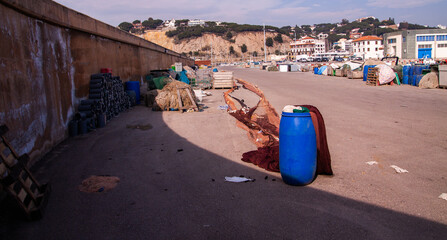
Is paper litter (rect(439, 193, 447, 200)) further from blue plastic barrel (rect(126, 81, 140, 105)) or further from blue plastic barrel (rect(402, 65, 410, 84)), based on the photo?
blue plastic barrel (rect(402, 65, 410, 84))

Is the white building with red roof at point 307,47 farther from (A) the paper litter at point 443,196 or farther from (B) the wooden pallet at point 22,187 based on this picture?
(B) the wooden pallet at point 22,187

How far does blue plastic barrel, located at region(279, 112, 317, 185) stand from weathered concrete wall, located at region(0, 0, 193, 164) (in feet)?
14.8

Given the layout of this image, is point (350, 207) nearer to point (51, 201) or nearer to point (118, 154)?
point (51, 201)

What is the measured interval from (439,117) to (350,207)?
8.41 meters

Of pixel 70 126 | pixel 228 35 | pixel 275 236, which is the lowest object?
pixel 275 236

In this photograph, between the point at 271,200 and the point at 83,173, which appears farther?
the point at 83,173

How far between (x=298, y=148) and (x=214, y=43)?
Answer: 15421 centimetres

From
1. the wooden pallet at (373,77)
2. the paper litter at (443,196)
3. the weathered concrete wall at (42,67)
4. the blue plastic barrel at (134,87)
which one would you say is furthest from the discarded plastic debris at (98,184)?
the wooden pallet at (373,77)

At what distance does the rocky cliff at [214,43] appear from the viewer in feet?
496

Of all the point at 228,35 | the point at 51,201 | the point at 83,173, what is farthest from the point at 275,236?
the point at 228,35

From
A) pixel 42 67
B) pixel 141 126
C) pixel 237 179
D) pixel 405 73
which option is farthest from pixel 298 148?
pixel 405 73

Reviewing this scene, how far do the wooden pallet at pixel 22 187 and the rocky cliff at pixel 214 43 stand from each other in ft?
464

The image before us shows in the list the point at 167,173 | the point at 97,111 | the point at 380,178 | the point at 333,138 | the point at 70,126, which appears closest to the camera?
the point at 380,178

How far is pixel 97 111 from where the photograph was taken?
34.2 feet
